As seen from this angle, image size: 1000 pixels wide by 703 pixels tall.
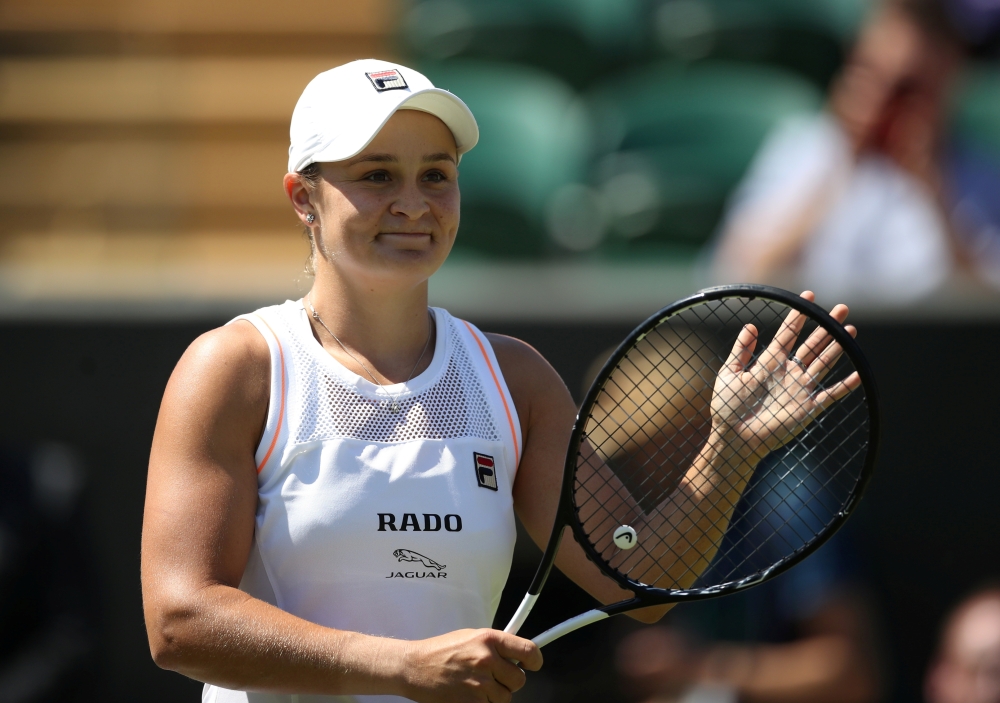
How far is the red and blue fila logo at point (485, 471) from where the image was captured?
1934mm

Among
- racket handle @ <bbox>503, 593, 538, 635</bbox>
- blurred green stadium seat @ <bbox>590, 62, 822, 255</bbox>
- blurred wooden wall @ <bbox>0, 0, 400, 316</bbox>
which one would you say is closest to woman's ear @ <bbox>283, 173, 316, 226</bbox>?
racket handle @ <bbox>503, 593, 538, 635</bbox>

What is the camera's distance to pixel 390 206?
1930 millimetres

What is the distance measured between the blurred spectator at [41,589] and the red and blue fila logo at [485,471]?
220 cm

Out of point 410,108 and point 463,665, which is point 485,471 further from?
point 410,108

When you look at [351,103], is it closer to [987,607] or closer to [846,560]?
[846,560]

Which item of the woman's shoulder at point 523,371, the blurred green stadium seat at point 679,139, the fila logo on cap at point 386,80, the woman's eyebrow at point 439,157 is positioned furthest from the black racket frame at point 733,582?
the blurred green stadium seat at point 679,139

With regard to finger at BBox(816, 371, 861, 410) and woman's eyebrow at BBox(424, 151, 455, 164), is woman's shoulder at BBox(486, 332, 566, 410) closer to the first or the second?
woman's eyebrow at BBox(424, 151, 455, 164)

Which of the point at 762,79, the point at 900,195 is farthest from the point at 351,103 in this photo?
the point at 762,79

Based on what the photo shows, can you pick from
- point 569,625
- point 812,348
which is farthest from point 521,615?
point 812,348

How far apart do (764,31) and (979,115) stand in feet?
3.31

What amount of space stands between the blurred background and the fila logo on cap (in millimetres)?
2012

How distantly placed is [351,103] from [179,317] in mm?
2138

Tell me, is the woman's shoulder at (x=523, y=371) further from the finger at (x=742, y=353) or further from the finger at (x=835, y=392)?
the finger at (x=835, y=392)

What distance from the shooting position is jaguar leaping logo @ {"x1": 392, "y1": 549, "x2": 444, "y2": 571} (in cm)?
186
